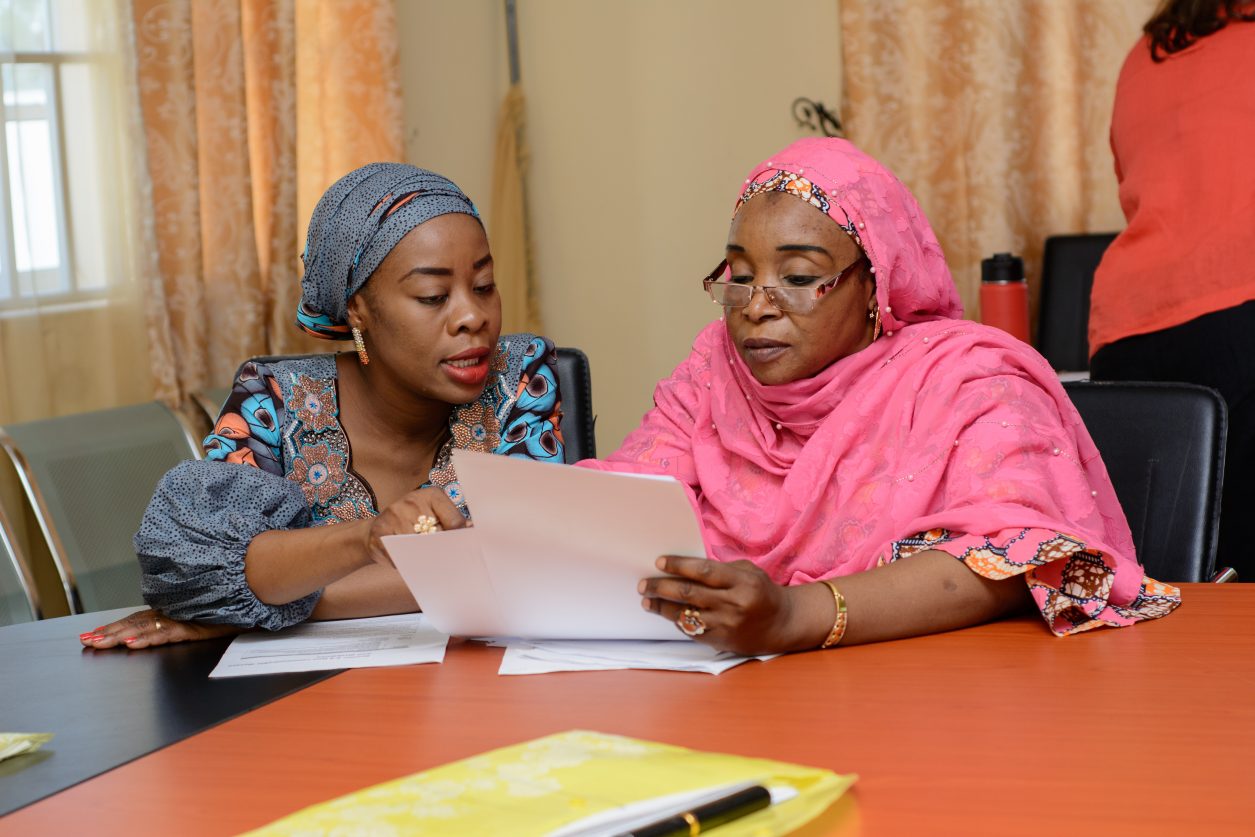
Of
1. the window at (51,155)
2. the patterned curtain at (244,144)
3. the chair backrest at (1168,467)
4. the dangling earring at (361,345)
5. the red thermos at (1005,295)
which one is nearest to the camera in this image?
the chair backrest at (1168,467)

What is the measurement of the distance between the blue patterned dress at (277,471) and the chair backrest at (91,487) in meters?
0.80

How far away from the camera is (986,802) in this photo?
97 centimetres

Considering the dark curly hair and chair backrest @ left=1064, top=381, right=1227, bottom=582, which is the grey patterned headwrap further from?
the dark curly hair

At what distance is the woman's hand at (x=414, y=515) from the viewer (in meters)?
1.45

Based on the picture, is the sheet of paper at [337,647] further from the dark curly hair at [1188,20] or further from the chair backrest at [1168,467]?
the dark curly hair at [1188,20]

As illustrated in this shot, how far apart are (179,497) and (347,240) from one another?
46 centimetres

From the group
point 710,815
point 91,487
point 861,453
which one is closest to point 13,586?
point 91,487

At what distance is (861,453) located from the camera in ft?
5.42

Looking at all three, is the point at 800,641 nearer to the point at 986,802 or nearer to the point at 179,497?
the point at 986,802

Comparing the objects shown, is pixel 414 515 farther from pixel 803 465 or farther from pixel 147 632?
pixel 803 465

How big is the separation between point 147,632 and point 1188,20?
1915 millimetres

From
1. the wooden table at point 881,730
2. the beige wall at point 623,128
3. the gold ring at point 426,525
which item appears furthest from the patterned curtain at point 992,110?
the gold ring at point 426,525

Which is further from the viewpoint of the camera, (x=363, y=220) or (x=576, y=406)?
(x=576, y=406)

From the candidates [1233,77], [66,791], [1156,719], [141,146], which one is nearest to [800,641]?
[1156,719]
